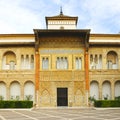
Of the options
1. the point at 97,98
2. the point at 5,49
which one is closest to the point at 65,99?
the point at 97,98

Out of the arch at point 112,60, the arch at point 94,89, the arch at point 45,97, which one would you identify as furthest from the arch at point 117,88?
the arch at point 45,97

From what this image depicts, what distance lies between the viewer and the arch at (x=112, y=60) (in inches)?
1373

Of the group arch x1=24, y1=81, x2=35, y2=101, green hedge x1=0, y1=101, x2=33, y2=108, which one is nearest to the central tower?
arch x1=24, y1=81, x2=35, y2=101

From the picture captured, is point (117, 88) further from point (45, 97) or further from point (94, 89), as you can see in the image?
point (45, 97)

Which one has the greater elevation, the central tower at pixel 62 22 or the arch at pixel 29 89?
the central tower at pixel 62 22

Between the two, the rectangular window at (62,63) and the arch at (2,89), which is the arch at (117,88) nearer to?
the rectangular window at (62,63)

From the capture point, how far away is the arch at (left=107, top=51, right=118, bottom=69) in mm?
34875

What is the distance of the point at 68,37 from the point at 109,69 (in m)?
5.89

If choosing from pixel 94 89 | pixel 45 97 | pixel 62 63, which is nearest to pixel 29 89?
pixel 45 97

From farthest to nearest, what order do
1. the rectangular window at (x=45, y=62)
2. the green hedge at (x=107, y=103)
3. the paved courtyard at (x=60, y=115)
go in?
the rectangular window at (x=45, y=62) → the green hedge at (x=107, y=103) → the paved courtyard at (x=60, y=115)

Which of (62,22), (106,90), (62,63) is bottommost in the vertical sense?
(106,90)

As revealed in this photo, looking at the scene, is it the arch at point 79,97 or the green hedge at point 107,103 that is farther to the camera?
the arch at point 79,97

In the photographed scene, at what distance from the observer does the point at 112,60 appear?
35031 millimetres

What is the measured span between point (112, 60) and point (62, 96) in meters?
7.21
